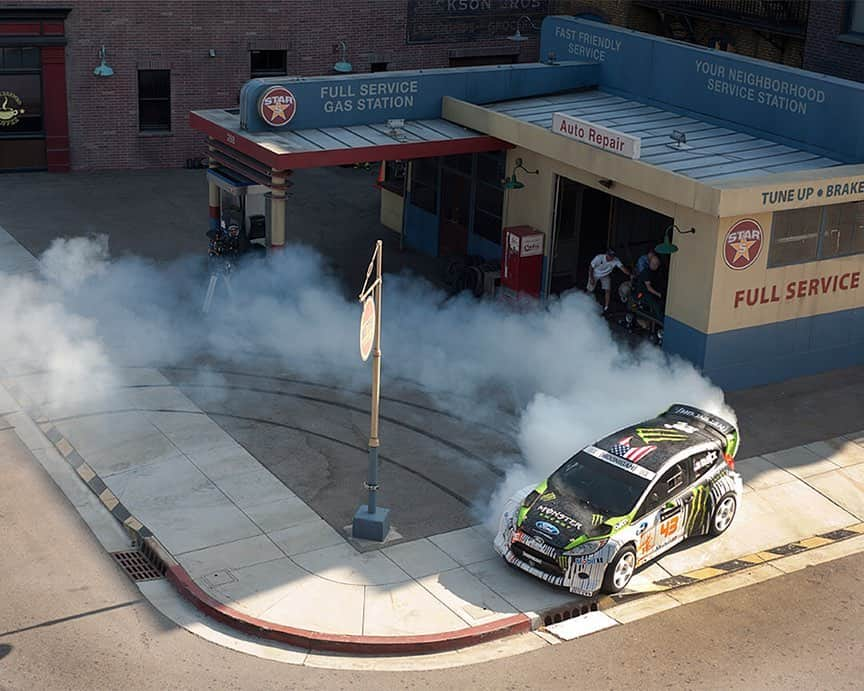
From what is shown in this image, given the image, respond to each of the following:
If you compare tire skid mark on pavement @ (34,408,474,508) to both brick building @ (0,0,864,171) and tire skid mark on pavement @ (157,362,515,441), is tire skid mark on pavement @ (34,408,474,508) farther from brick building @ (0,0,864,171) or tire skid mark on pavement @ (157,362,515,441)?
brick building @ (0,0,864,171)

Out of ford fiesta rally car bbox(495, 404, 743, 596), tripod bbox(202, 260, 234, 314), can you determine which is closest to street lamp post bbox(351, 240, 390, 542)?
ford fiesta rally car bbox(495, 404, 743, 596)

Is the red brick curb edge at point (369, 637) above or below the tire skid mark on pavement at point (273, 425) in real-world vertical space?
below

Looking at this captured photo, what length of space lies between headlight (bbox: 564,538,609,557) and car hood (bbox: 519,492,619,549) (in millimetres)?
87

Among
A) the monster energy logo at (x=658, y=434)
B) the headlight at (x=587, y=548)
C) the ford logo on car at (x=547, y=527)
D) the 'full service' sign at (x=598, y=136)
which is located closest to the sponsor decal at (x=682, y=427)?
the monster energy logo at (x=658, y=434)

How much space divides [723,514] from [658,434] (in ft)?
4.78

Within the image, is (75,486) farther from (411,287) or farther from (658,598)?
(411,287)

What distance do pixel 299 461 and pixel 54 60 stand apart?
19075mm

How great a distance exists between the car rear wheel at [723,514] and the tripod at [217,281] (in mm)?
11565

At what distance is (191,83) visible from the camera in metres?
36.7

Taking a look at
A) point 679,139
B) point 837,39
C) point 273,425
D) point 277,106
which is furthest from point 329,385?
point 837,39

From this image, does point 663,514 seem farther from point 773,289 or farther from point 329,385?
point 329,385

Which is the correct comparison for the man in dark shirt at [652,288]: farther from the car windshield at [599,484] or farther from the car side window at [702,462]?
the car windshield at [599,484]

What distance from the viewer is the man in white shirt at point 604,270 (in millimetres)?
25906

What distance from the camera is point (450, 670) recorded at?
1530 centimetres
